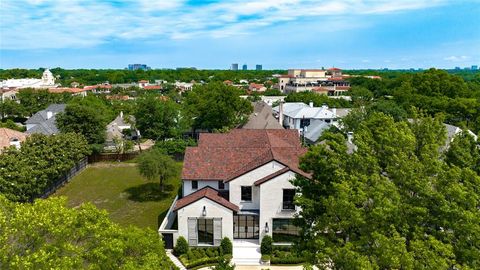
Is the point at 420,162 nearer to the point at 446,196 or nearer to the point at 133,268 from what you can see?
the point at 446,196

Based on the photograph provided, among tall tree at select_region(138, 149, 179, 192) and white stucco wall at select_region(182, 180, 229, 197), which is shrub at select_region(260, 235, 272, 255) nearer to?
white stucco wall at select_region(182, 180, 229, 197)

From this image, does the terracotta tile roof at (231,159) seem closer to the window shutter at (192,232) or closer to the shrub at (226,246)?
the window shutter at (192,232)

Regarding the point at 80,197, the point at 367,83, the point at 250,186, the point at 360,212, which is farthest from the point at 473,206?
the point at 367,83

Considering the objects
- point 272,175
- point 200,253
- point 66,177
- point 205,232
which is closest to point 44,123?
point 66,177

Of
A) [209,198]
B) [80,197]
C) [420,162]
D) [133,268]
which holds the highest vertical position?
[420,162]

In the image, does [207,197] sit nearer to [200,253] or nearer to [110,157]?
[200,253]

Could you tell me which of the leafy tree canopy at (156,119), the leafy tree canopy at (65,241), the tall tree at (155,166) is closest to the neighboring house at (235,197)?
the tall tree at (155,166)
